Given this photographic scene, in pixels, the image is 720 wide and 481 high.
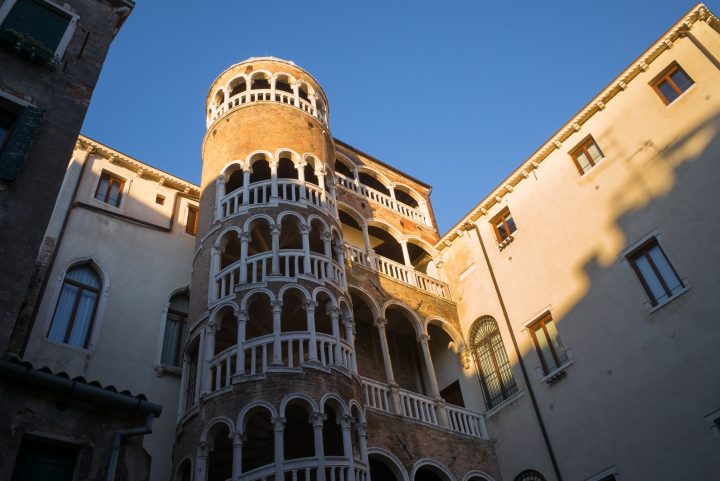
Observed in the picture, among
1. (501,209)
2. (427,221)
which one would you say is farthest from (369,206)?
(501,209)

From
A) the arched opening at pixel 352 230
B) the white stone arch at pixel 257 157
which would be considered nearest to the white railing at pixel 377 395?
the arched opening at pixel 352 230

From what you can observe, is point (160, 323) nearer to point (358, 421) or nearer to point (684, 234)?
point (358, 421)

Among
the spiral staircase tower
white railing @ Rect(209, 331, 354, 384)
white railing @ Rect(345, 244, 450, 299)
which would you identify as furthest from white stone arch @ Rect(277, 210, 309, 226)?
white railing @ Rect(209, 331, 354, 384)

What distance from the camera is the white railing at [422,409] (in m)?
15.9

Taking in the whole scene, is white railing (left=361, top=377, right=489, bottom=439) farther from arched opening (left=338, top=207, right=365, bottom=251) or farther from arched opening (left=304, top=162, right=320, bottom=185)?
arched opening (left=304, top=162, right=320, bottom=185)

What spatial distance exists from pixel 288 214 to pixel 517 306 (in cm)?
744

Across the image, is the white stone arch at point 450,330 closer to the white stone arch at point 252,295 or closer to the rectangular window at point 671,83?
the white stone arch at point 252,295

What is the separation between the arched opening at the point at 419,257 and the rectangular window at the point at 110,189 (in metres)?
10.1

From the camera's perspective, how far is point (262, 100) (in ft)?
64.4

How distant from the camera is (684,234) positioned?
14.5m

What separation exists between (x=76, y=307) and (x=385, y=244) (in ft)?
36.4

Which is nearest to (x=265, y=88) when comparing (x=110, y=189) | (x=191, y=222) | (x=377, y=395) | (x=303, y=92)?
(x=303, y=92)

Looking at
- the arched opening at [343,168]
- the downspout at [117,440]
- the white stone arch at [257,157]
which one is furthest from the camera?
the arched opening at [343,168]

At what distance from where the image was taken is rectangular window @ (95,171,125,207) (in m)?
18.1
